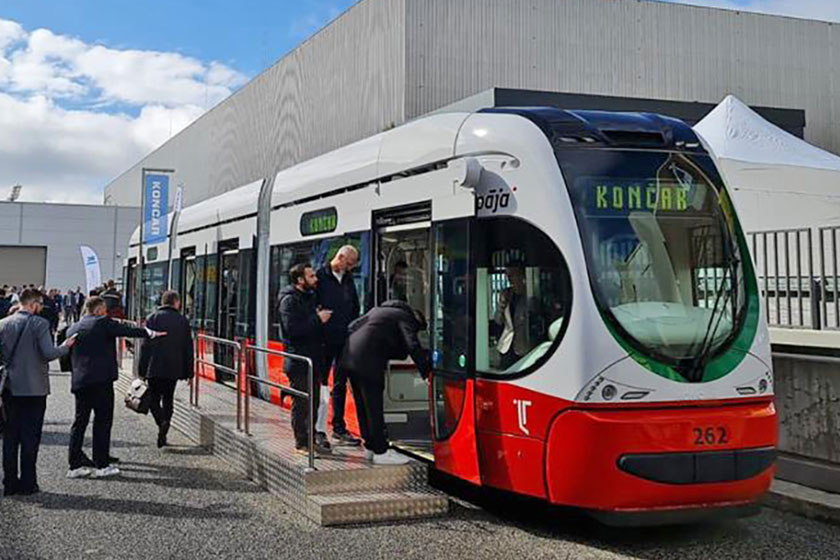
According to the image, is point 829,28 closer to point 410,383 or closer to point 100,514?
point 410,383

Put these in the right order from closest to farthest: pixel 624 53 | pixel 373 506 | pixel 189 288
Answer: pixel 373 506 → pixel 189 288 → pixel 624 53

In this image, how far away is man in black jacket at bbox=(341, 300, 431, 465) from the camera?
21.2ft

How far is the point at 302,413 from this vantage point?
691 cm

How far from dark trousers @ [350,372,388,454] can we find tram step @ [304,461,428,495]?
0.89 feet

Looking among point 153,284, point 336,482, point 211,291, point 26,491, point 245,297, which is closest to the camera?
point 336,482

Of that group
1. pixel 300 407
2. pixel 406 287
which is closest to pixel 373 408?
pixel 300 407

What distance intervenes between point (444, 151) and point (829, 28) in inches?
1168

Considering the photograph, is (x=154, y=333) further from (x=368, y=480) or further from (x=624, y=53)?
(x=624, y=53)

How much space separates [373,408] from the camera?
6492 mm

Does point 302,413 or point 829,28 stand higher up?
point 829,28

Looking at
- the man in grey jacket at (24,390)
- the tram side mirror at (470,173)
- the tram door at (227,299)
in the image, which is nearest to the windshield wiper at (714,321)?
the tram side mirror at (470,173)

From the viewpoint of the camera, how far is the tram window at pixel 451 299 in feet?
20.0

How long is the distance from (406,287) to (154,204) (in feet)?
40.7

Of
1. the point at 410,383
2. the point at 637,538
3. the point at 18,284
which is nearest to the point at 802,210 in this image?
the point at 410,383
